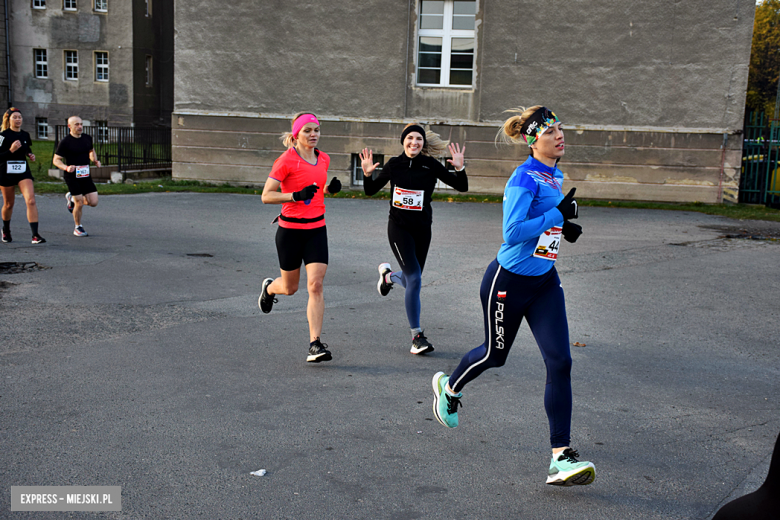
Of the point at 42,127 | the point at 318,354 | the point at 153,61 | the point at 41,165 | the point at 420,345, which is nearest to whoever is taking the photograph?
the point at 318,354

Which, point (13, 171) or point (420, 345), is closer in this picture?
point (420, 345)

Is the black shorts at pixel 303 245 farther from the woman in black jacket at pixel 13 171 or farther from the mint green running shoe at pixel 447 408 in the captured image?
the woman in black jacket at pixel 13 171

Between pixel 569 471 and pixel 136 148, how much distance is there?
2182 cm

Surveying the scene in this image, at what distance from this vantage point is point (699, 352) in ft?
21.1

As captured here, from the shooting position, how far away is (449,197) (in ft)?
66.7

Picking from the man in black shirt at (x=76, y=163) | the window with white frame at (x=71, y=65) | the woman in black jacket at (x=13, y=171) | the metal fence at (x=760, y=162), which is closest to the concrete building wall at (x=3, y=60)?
the window with white frame at (x=71, y=65)

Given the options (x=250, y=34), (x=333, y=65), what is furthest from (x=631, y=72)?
(x=250, y=34)

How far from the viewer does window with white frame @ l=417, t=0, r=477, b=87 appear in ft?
69.6

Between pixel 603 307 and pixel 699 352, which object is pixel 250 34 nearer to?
pixel 603 307

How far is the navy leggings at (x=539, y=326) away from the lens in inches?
154

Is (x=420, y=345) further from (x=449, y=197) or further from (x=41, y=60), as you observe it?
(x=41, y=60)

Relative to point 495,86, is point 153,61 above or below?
above

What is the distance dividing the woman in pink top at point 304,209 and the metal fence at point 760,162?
1697 cm

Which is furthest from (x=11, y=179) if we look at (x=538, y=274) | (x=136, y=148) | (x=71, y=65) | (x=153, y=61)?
(x=71, y=65)
